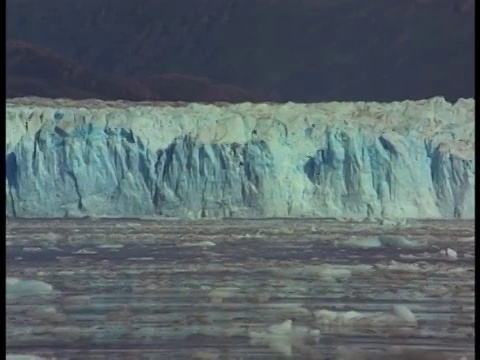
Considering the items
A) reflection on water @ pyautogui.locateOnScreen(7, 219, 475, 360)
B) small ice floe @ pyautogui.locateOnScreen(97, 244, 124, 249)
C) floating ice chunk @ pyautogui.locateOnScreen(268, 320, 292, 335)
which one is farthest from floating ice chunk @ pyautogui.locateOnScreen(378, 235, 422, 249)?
small ice floe @ pyautogui.locateOnScreen(97, 244, 124, 249)

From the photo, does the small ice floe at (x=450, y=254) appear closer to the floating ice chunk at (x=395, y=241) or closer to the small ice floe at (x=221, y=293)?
the floating ice chunk at (x=395, y=241)

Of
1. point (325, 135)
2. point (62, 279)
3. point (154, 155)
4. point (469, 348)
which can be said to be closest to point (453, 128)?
point (325, 135)

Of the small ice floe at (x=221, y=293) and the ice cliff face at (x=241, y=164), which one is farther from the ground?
the ice cliff face at (x=241, y=164)

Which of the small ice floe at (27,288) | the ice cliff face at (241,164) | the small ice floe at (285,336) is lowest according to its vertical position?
the small ice floe at (285,336)

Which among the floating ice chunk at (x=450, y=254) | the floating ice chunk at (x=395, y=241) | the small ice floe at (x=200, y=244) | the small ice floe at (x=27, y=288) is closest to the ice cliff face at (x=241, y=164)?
the floating ice chunk at (x=395, y=241)

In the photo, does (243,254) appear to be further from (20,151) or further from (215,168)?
(20,151)

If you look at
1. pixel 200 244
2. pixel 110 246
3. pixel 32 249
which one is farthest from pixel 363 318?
pixel 32 249

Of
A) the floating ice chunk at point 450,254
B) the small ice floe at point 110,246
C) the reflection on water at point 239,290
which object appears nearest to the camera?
the reflection on water at point 239,290
